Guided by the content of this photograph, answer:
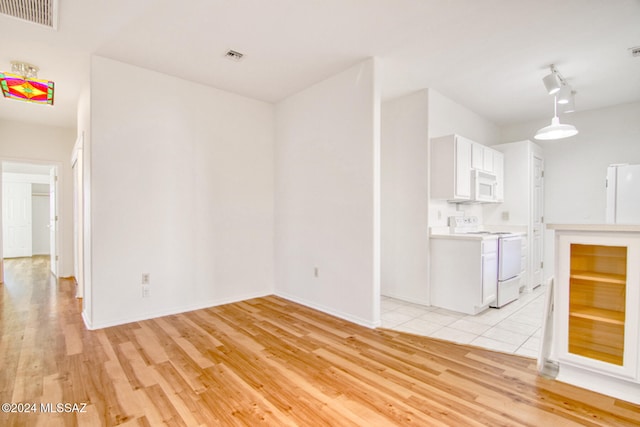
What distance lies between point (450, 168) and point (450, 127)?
33.6 inches

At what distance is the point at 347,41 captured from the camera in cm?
282

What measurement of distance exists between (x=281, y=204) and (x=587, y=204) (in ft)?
15.2

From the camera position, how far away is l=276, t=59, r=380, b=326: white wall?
3164 mm

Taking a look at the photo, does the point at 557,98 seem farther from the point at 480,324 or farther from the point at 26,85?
the point at 26,85

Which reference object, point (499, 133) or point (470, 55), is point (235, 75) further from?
point (499, 133)

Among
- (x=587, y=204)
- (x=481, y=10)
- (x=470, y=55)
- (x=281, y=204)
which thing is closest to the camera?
(x=481, y=10)

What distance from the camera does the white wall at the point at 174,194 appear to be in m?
3.12

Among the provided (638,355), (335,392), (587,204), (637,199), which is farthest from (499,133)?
(335,392)

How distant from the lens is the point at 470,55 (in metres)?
3.06

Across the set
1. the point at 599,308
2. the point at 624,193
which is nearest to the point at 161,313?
the point at 599,308

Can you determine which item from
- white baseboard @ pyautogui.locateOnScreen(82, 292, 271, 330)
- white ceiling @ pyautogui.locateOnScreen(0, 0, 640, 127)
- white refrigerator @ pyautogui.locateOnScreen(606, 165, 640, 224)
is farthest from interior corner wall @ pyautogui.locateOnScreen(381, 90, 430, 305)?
white refrigerator @ pyautogui.locateOnScreen(606, 165, 640, 224)

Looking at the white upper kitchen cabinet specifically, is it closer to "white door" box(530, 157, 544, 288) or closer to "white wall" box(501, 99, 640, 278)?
"white door" box(530, 157, 544, 288)

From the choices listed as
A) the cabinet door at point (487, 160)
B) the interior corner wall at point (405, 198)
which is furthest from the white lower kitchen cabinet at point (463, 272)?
the cabinet door at point (487, 160)

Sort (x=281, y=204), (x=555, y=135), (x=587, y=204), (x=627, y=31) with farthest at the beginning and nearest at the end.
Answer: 1. (x=587, y=204)
2. (x=281, y=204)
3. (x=555, y=135)
4. (x=627, y=31)
